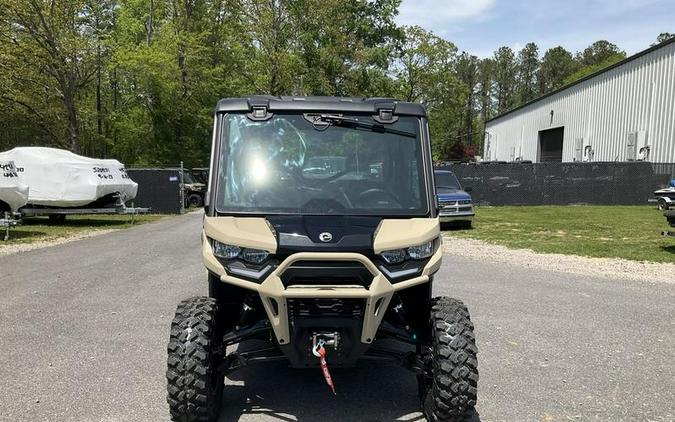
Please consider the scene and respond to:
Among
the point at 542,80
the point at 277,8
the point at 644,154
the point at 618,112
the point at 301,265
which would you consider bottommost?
the point at 301,265

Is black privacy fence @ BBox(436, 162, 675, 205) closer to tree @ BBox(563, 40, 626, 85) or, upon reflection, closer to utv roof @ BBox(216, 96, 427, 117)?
utv roof @ BBox(216, 96, 427, 117)

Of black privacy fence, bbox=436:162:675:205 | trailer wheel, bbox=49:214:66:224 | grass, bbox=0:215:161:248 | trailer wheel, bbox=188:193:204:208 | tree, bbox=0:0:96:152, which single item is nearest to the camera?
grass, bbox=0:215:161:248

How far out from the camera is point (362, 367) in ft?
16.8

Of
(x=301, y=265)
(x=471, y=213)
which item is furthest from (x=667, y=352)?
(x=471, y=213)

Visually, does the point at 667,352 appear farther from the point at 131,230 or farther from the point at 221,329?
the point at 131,230

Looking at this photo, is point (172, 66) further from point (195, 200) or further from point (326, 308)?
point (326, 308)

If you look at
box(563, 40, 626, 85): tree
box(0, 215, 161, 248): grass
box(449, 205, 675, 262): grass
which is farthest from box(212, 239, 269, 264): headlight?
box(563, 40, 626, 85): tree

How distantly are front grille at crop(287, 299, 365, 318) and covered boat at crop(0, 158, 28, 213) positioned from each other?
1432 centimetres

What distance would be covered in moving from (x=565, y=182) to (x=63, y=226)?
22.7m

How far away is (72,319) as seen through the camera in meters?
6.62

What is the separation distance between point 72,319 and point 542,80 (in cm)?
9661

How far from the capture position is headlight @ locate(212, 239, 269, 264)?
3.58m

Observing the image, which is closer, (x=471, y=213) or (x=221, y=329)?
(x=221, y=329)

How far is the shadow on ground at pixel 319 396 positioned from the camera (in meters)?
4.07
